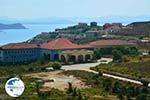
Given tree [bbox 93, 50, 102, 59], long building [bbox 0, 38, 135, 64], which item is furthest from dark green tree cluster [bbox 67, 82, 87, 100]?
tree [bbox 93, 50, 102, 59]

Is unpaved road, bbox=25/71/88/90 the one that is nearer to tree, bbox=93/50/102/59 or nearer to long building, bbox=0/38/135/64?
long building, bbox=0/38/135/64

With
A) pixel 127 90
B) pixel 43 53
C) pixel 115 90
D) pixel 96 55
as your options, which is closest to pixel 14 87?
pixel 127 90

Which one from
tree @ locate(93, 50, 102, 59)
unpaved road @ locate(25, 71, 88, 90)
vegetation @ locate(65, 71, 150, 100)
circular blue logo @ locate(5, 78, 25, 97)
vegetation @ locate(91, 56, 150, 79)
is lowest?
unpaved road @ locate(25, 71, 88, 90)

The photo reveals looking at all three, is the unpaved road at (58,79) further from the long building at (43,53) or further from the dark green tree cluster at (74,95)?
the long building at (43,53)

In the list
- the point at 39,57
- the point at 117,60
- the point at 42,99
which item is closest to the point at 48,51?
the point at 39,57

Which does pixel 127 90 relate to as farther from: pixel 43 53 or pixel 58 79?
pixel 43 53

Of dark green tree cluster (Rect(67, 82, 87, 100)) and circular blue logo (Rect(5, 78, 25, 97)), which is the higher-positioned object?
circular blue logo (Rect(5, 78, 25, 97))

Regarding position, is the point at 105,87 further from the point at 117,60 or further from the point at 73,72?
the point at 117,60

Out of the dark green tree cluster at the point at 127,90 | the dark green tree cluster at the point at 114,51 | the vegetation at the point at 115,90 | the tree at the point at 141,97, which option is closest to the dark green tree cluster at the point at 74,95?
the vegetation at the point at 115,90

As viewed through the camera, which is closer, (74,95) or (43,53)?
(74,95)

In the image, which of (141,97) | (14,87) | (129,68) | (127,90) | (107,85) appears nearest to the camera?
(14,87)
